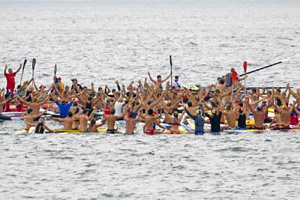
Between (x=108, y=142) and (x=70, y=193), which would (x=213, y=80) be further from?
(x=70, y=193)

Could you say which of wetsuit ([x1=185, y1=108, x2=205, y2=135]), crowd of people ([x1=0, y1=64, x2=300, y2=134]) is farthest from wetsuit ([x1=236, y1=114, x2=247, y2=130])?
wetsuit ([x1=185, y1=108, x2=205, y2=135])

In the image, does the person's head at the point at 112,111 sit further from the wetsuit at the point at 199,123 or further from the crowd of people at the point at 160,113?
the wetsuit at the point at 199,123

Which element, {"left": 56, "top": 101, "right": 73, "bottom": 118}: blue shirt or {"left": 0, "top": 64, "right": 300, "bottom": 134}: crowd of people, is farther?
{"left": 56, "top": 101, "right": 73, "bottom": 118}: blue shirt

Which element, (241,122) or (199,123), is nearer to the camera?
(199,123)

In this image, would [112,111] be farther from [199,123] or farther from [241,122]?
[241,122]

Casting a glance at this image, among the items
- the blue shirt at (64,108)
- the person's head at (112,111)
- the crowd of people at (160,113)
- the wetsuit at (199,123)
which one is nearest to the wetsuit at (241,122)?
the crowd of people at (160,113)

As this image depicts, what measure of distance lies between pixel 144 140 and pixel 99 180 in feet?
20.0

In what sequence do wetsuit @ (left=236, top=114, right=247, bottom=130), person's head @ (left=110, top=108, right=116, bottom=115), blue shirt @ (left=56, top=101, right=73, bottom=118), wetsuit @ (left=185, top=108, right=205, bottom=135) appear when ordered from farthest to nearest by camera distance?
blue shirt @ (left=56, top=101, right=73, bottom=118) → wetsuit @ (left=236, top=114, right=247, bottom=130) → wetsuit @ (left=185, top=108, right=205, bottom=135) → person's head @ (left=110, top=108, right=116, bottom=115)

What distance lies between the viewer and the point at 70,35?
328 ft

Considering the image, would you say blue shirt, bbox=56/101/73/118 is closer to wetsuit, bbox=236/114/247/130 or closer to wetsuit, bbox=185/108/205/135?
wetsuit, bbox=185/108/205/135

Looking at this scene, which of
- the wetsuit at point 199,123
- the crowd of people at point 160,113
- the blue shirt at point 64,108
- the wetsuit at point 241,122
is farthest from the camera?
Result: the blue shirt at point 64,108

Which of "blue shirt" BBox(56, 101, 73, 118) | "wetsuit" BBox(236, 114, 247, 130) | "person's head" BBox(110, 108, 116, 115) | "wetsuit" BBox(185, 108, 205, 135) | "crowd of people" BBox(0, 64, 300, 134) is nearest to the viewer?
"person's head" BBox(110, 108, 116, 115)

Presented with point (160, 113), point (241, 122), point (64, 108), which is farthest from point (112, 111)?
point (241, 122)

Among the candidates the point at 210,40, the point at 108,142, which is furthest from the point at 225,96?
the point at 210,40
